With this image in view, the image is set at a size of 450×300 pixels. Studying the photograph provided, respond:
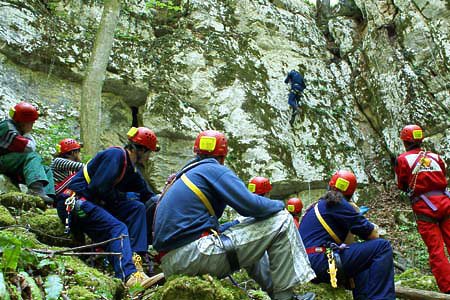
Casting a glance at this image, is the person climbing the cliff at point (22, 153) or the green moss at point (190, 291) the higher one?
the person climbing the cliff at point (22, 153)

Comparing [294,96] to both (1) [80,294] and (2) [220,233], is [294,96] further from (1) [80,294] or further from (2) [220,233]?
(1) [80,294]

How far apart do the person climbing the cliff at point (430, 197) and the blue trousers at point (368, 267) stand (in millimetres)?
1563

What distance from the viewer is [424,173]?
598 cm

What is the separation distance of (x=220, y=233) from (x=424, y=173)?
371 cm

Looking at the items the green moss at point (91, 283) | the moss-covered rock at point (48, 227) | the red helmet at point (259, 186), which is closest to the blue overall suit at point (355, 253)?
the green moss at point (91, 283)

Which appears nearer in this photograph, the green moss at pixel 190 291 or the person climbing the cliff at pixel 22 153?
the green moss at pixel 190 291

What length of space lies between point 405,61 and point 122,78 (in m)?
9.79

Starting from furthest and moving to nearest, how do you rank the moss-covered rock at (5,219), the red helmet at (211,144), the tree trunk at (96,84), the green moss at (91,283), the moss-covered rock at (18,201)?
1. the tree trunk at (96,84)
2. the moss-covered rock at (18,201)
3. the moss-covered rock at (5,219)
4. the red helmet at (211,144)
5. the green moss at (91,283)

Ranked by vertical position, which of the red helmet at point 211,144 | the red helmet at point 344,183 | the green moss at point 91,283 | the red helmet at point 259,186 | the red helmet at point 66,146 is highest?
the red helmet at point 211,144

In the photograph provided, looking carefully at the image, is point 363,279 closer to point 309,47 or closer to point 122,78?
point 122,78

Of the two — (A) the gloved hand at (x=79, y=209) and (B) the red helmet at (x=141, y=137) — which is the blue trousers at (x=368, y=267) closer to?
(B) the red helmet at (x=141, y=137)

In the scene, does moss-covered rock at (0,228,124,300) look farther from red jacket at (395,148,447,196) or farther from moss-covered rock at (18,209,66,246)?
red jacket at (395,148,447,196)

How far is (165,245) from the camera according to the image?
11.5 ft

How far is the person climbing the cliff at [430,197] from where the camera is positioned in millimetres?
5659
